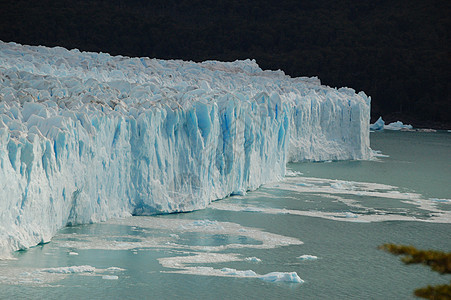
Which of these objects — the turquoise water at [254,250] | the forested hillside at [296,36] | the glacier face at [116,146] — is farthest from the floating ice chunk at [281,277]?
Answer: the forested hillside at [296,36]

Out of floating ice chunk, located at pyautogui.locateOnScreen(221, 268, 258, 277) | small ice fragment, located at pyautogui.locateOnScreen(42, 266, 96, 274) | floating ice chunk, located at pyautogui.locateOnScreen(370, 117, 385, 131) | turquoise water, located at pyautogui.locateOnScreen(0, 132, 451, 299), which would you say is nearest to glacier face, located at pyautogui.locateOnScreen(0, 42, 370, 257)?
turquoise water, located at pyautogui.locateOnScreen(0, 132, 451, 299)

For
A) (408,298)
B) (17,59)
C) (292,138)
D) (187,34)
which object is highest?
(187,34)

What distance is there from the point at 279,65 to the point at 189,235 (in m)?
36.0

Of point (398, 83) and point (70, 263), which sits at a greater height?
point (398, 83)

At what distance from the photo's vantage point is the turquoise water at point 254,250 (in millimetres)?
7688

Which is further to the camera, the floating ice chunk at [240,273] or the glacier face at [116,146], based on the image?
the glacier face at [116,146]

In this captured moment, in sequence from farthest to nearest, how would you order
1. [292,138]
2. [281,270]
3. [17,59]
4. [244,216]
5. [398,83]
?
[398,83], [292,138], [17,59], [244,216], [281,270]

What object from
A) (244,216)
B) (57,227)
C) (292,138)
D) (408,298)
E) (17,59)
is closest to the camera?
(408,298)

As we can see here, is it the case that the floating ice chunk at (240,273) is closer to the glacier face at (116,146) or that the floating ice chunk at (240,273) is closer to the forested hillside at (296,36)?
the glacier face at (116,146)

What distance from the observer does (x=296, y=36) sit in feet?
163

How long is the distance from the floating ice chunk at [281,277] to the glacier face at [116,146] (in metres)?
2.48

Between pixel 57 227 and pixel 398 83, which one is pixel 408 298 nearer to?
pixel 57 227

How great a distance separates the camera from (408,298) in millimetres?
7953

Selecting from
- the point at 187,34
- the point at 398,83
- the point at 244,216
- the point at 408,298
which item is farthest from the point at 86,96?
the point at 187,34
